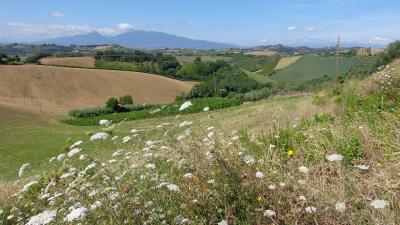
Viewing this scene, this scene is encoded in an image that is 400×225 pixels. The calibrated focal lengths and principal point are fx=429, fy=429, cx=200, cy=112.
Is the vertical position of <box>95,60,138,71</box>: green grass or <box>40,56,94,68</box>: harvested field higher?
<box>40,56,94,68</box>: harvested field

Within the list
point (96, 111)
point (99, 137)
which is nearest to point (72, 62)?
point (96, 111)

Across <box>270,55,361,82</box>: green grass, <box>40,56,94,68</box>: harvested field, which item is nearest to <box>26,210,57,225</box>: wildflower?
<box>270,55,361,82</box>: green grass

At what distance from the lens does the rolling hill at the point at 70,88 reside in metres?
56.2

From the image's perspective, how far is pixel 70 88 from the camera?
63.0 meters

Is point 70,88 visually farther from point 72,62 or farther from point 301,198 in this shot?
point 301,198

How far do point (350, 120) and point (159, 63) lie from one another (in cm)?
9241

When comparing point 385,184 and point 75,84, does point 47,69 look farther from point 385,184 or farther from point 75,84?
point 385,184

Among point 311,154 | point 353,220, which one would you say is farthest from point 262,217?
point 311,154

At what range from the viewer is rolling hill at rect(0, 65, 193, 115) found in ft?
185

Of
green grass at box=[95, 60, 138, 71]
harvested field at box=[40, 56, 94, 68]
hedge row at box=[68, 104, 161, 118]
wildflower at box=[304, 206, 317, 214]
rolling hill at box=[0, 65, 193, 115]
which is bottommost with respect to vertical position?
hedge row at box=[68, 104, 161, 118]

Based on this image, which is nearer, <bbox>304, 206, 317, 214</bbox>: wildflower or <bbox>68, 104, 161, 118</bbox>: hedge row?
<bbox>304, 206, 317, 214</bbox>: wildflower

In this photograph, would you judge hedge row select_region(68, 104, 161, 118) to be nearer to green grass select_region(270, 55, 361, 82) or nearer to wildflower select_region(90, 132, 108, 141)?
green grass select_region(270, 55, 361, 82)

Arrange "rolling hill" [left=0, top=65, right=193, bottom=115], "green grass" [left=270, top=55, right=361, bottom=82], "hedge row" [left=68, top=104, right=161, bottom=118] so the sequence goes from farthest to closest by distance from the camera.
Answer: "green grass" [left=270, top=55, right=361, bottom=82]
"rolling hill" [left=0, top=65, right=193, bottom=115]
"hedge row" [left=68, top=104, right=161, bottom=118]

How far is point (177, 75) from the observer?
92500 mm
